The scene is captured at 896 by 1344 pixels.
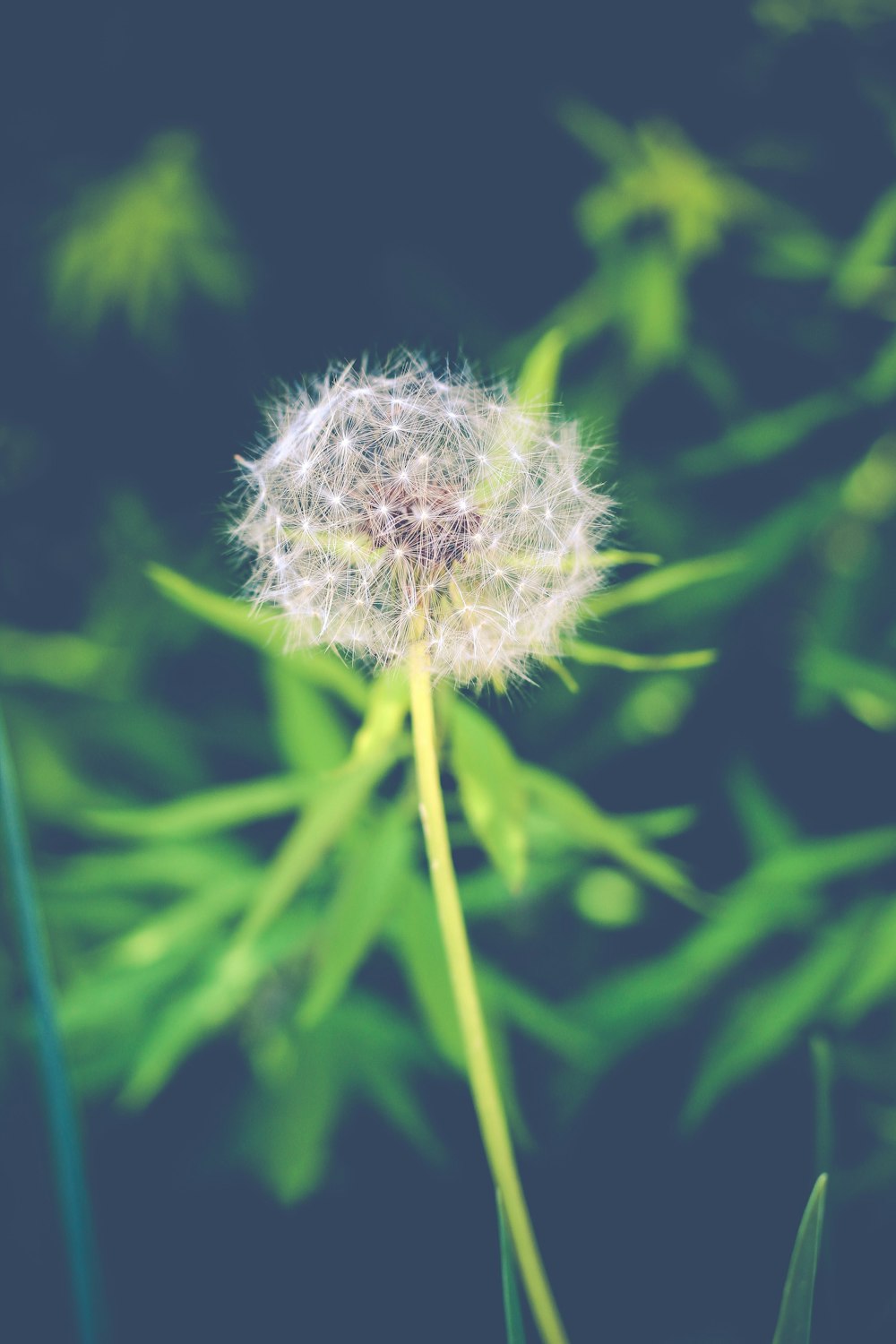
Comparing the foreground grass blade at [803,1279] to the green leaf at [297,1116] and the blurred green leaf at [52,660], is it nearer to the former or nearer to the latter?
the green leaf at [297,1116]

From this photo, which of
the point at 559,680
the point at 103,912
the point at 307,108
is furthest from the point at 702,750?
the point at 307,108

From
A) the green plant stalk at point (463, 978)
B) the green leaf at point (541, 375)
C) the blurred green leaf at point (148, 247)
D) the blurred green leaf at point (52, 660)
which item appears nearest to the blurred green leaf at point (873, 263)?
the green leaf at point (541, 375)

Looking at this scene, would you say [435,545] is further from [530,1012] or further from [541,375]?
[530,1012]

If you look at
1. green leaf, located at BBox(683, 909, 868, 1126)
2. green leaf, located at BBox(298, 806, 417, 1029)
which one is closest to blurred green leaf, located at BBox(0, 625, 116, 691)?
green leaf, located at BBox(298, 806, 417, 1029)

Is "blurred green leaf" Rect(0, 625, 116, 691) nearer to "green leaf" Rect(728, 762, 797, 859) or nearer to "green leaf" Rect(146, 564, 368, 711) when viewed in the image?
"green leaf" Rect(146, 564, 368, 711)

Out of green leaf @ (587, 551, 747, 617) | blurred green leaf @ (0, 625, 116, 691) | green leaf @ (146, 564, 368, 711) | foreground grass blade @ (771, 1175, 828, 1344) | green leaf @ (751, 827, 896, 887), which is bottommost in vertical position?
foreground grass blade @ (771, 1175, 828, 1344)

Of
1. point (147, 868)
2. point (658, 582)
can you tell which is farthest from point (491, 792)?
point (147, 868)
